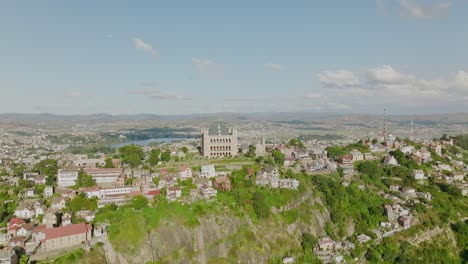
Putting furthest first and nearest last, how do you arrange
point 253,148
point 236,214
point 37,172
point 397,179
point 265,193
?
1. point 253,148
2. point 397,179
3. point 37,172
4. point 265,193
5. point 236,214

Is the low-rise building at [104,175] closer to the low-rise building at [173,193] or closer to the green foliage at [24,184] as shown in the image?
the green foliage at [24,184]

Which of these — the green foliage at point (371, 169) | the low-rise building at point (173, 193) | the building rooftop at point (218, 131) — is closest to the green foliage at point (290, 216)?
the low-rise building at point (173, 193)

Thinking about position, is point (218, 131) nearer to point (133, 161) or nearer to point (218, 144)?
point (218, 144)

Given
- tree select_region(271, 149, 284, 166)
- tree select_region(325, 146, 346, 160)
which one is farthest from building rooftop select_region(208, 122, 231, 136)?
tree select_region(325, 146, 346, 160)

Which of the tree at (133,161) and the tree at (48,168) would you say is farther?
the tree at (133,161)

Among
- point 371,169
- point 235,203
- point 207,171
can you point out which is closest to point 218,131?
point 207,171

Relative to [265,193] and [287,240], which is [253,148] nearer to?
[265,193]

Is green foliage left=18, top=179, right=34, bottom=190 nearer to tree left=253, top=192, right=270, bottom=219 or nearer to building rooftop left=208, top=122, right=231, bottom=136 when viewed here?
building rooftop left=208, top=122, right=231, bottom=136

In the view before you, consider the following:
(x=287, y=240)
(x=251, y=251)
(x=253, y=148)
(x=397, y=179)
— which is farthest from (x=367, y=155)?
(x=251, y=251)
